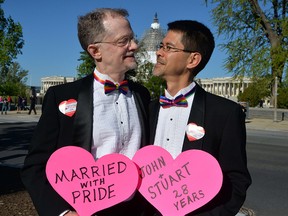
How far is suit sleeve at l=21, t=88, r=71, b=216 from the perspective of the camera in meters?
1.89

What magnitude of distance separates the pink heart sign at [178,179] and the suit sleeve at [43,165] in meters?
0.42

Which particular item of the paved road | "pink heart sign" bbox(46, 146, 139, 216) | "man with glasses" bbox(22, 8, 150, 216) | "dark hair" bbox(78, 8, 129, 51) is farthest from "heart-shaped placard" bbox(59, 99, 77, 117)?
the paved road

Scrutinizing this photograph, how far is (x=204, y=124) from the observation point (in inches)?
81.4

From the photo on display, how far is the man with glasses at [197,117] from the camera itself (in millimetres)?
1991

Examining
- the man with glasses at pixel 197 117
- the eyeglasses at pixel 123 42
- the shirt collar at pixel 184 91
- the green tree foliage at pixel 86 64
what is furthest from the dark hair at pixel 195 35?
the green tree foliage at pixel 86 64

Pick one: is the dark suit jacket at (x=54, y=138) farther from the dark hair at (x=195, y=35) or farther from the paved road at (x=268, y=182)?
the paved road at (x=268, y=182)

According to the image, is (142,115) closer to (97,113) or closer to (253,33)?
(97,113)

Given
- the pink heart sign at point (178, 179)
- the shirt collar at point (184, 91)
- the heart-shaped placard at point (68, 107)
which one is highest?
the shirt collar at point (184, 91)

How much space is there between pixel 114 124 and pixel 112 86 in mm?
209

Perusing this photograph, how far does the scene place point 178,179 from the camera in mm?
1932

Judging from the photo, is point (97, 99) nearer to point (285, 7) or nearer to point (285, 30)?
point (285, 30)

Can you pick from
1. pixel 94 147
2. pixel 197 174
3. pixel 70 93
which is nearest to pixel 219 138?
pixel 197 174

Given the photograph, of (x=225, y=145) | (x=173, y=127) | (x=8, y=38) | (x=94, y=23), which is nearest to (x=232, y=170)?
(x=225, y=145)

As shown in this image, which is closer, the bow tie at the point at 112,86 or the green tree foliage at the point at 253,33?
the bow tie at the point at 112,86
